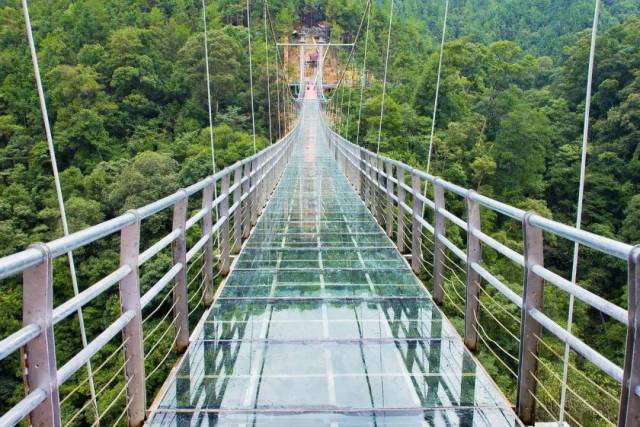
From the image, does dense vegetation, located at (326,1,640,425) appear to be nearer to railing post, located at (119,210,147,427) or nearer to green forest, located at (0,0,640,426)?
green forest, located at (0,0,640,426)

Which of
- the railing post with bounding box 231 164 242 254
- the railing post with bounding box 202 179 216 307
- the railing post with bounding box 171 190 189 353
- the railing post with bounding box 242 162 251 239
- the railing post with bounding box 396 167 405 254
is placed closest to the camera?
the railing post with bounding box 171 190 189 353

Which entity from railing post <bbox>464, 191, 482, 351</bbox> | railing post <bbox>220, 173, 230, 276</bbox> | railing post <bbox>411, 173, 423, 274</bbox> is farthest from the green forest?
railing post <bbox>464, 191, 482, 351</bbox>

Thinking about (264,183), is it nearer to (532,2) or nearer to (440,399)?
(440,399)

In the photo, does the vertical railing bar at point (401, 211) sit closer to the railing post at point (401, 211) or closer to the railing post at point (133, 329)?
the railing post at point (401, 211)

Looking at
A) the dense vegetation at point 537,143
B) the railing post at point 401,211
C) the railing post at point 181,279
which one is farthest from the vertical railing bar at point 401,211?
the dense vegetation at point 537,143

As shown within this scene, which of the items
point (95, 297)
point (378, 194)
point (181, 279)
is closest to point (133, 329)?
point (95, 297)
